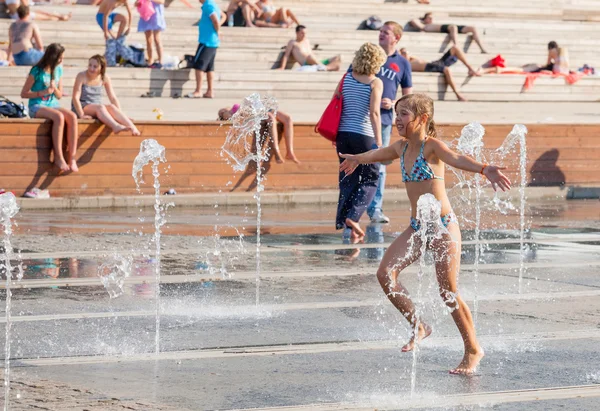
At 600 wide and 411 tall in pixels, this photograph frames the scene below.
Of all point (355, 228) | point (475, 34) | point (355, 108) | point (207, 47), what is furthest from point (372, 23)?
point (355, 228)

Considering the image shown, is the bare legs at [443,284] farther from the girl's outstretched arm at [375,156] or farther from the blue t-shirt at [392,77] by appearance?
the blue t-shirt at [392,77]

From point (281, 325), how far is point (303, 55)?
15509 mm

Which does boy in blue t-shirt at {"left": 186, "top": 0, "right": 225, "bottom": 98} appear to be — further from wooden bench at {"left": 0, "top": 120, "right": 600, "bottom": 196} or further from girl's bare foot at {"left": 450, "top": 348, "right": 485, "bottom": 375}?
girl's bare foot at {"left": 450, "top": 348, "right": 485, "bottom": 375}

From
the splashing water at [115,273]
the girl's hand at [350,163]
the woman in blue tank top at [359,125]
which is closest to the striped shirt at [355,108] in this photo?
the woman in blue tank top at [359,125]

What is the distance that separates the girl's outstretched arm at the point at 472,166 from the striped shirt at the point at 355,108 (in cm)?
533

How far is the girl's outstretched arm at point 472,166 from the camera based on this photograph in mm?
6672

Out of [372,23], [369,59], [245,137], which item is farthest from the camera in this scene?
[372,23]

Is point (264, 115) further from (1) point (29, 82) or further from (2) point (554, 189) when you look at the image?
(2) point (554, 189)

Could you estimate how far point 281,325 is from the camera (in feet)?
26.2

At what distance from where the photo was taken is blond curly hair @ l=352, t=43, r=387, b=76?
478 inches

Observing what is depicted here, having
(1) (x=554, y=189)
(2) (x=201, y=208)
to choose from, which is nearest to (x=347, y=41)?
(1) (x=554, y=189)

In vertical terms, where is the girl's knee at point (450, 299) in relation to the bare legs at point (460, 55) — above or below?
below

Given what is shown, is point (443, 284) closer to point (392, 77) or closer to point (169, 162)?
point (392, 77)

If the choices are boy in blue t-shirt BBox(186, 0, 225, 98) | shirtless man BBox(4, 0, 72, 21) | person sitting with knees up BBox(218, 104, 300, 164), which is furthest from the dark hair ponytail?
shirtless man BBox(4, 0, 72, 21)
